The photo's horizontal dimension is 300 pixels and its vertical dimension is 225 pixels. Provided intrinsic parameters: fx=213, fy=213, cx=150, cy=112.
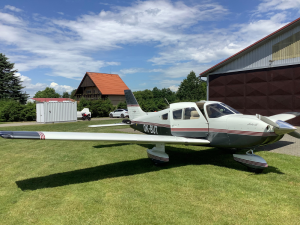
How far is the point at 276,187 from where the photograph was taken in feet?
15.6

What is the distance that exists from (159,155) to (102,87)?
38446 mm

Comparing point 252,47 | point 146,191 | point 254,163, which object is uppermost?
point 252,47

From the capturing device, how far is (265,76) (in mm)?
15336

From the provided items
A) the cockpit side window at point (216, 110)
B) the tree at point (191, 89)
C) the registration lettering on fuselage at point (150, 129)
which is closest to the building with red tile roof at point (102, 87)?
the tree at point (191, 89)

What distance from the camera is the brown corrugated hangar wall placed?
1433 cm

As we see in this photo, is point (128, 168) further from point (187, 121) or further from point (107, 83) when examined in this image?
point (107, 83)

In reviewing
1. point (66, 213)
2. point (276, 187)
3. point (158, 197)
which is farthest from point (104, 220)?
point (276, 187)

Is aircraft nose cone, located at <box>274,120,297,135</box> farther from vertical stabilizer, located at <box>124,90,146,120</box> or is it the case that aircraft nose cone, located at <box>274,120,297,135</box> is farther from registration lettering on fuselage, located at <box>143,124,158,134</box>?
vertical stabilizer, located at <box>124,90,146,120</box>

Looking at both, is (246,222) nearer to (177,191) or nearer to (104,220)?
(177,191)

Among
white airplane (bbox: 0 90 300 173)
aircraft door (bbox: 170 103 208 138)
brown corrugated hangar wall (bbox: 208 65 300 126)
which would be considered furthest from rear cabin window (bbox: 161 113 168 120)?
brown corrugated hangar wall (bbox: 208 65 300 126)

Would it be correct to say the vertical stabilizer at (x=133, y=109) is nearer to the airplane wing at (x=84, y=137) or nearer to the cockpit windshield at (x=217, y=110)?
the cockpit windshield at (x=217, y=110)

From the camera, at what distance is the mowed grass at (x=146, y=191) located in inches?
143

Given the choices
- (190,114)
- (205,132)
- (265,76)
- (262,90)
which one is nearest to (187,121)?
(190,114)

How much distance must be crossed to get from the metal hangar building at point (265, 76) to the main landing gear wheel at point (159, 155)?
11.9 meters
